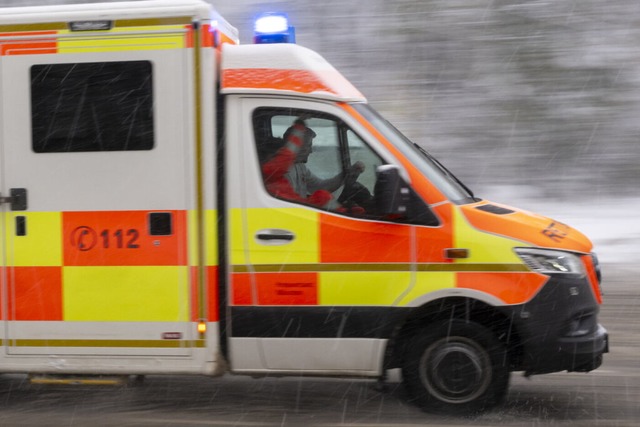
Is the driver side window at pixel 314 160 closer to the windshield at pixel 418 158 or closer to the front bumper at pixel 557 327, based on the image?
the windshield at pixel 418 158

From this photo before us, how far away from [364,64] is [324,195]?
10914mm

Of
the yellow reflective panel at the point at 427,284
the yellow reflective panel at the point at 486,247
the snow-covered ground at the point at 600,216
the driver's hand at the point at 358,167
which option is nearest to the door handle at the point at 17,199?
the driver's hand at the point at 358,167

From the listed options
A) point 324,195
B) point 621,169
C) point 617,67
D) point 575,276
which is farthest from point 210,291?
point 617,67

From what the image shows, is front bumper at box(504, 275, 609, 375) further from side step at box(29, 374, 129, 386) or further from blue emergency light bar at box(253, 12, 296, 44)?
side step at box(29, 374, 129, 386)

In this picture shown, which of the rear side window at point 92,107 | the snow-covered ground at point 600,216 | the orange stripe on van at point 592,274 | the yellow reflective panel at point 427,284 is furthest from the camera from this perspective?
the snow-covered ground at point 600,216

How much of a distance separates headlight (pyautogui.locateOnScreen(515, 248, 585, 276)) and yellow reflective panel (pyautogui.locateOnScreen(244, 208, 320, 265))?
1.12 m

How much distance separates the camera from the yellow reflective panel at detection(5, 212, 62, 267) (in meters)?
5.34

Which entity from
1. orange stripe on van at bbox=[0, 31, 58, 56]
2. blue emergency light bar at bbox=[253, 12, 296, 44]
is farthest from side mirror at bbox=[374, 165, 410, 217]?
orange stripe on van at bbox=[0, 31, 58, 56]

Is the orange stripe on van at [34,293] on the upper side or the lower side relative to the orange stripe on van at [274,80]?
lower

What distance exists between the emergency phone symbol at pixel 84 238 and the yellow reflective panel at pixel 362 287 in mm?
1319

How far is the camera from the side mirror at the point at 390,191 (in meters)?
4.97

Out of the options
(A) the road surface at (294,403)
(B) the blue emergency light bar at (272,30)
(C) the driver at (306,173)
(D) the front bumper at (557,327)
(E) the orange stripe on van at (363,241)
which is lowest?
(A) the road surface at (294,403)

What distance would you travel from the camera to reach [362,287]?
16.9 feet

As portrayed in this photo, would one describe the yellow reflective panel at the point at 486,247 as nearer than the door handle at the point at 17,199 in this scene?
Yes
